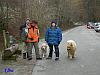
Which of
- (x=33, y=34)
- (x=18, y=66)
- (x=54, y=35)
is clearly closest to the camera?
(x=18, y=66)

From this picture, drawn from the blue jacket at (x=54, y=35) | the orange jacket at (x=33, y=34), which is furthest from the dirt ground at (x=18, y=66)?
the blue jacket at (x=54, y=35)

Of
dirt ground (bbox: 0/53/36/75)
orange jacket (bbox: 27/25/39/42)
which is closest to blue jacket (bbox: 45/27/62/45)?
orange jacket (bbox: 27/25/39/42)

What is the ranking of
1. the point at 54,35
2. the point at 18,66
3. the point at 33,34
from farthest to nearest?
the point at 54,35 < the point at 33,34 < the point at 18,66

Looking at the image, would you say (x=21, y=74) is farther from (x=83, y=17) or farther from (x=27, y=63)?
(x=83, y=17)

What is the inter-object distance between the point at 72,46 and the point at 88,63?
1.66 m

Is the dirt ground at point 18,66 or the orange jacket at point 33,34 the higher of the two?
the orange jacket at point 33,34

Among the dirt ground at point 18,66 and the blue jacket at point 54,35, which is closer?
the dirt ground at point 18,66

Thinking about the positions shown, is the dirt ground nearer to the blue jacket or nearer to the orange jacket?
the orange jacket

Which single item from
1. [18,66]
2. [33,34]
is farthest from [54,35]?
[18,66]

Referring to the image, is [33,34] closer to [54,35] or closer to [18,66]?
[54,35]

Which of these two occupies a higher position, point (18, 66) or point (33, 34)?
point (33, 34)

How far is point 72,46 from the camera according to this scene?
52.0 ft

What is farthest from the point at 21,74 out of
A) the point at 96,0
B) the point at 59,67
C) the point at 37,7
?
the point at 96,0

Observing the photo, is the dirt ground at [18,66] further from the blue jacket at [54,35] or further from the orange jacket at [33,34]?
the blue jacket at [54,35]
